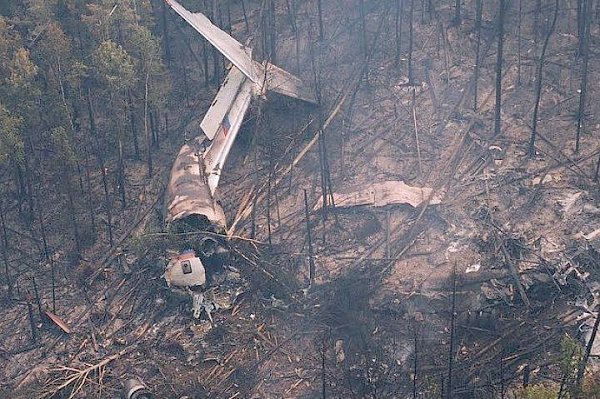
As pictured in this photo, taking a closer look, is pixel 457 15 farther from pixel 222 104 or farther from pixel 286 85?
pixel 222 104

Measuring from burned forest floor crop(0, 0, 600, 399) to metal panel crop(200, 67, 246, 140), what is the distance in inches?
51.6

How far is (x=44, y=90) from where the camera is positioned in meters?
28.2

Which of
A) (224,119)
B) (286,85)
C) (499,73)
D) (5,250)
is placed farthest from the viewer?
(286,85)

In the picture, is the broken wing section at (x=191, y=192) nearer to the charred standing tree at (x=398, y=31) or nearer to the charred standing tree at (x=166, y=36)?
the charred standing tree at (x=166, y=36)

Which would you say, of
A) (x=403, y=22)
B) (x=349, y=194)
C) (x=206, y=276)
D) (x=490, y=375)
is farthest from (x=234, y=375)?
(x=403, y=22)

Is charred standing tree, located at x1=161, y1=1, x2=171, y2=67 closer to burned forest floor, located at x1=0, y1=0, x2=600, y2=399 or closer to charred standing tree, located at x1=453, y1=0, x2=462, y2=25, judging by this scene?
burned forest floor, located at x1=0, y1=0, x2=600, y2=399

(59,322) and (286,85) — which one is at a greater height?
(286,85)

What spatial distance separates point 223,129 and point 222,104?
3.42 feet

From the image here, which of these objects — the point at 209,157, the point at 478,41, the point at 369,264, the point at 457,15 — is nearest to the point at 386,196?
the point at 369,264

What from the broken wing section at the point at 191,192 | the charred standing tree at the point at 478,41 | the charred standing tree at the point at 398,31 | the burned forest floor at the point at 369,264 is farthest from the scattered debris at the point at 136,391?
the charred standing tree at the point at 398,31

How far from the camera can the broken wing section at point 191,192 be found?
2430cm

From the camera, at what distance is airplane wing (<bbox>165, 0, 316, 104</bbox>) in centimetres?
2778

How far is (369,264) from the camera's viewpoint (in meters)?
23.8

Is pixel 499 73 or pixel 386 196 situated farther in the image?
pixel 499 73
